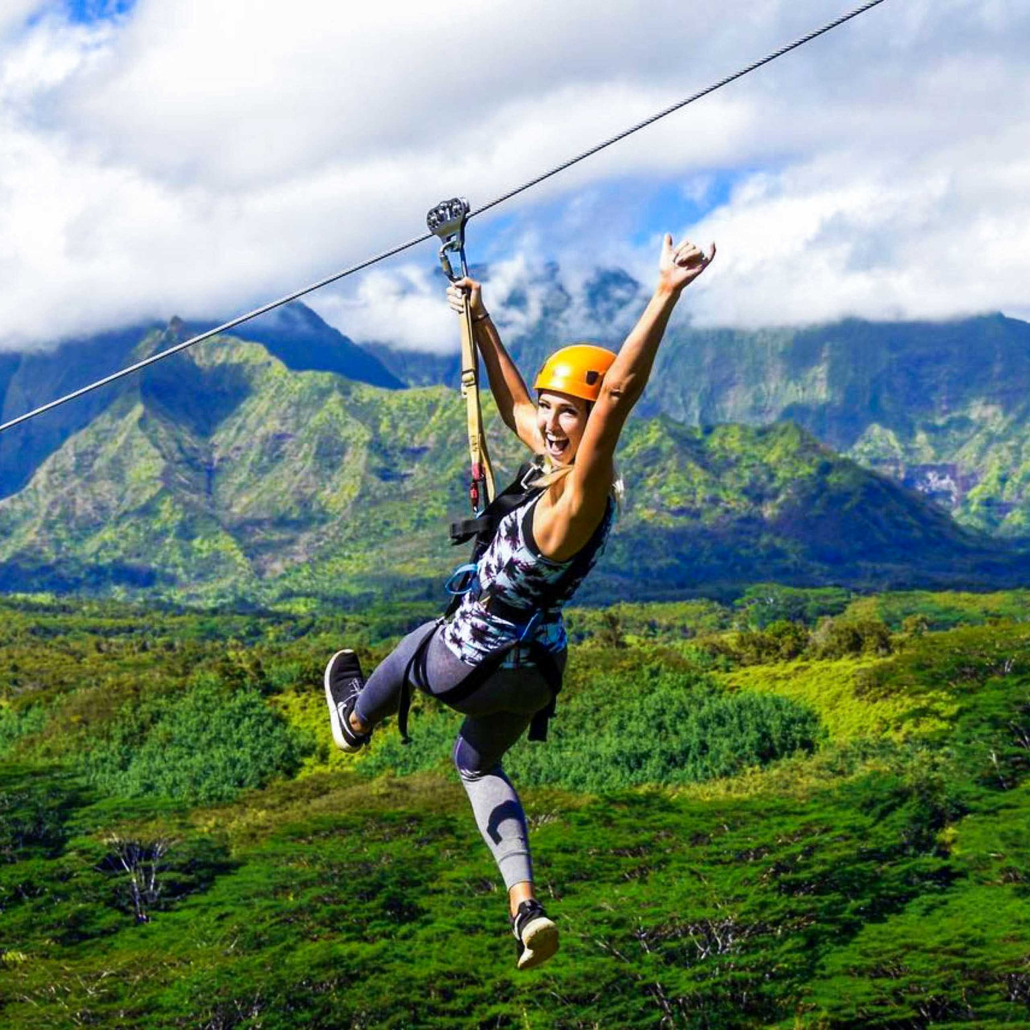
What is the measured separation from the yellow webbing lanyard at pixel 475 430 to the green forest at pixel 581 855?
111 feet

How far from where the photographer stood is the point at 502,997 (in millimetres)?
39688

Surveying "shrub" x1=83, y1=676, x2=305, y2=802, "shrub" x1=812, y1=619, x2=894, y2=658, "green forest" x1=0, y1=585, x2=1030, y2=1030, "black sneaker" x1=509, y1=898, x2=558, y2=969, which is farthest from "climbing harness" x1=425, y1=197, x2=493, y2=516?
"shrub" x1=812, y1=619, x2=894, y2=658

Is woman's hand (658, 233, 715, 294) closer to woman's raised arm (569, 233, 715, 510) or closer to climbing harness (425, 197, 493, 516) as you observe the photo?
woman's raised arm (569, 233, 715, 510)

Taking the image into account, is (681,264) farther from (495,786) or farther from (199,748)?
(199,748)

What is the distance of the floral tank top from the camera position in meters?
6.21

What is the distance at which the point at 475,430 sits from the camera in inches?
272

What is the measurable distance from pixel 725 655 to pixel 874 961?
40.2 meters

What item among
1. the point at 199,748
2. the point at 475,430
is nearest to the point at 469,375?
the point at 475,430

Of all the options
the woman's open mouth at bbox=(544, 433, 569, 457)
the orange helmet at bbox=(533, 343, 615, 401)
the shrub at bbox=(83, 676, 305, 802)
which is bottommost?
the shrub at bbox=(83, 676, 305, 802)

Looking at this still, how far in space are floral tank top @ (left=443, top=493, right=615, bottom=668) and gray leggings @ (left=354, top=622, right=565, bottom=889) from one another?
91 millimetres

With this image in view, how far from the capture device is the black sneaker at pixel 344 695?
7.23 metres

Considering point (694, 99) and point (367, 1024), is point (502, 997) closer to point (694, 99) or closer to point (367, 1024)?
point (367, 1024)

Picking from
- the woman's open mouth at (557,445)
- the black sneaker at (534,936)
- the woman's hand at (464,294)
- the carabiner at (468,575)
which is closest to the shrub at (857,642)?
the woman's hand at (464,294)

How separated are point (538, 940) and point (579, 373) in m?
2.30
